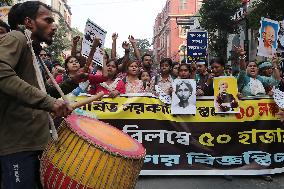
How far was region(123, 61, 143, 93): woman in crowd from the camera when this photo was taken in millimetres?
6719

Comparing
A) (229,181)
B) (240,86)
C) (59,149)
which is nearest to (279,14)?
(240,86)

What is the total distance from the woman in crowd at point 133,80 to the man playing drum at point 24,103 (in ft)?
13.0

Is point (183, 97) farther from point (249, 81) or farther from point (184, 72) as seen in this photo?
point (249, 81)

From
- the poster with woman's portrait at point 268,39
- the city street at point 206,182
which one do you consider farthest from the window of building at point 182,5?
the city street at point 206,182

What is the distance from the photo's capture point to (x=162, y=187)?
5.67 m

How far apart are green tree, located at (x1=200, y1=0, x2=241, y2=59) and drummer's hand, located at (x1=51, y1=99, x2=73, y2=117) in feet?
91.7

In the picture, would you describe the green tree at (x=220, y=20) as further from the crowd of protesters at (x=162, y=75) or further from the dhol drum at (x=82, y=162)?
the dhol drum at (x=82, y=162)

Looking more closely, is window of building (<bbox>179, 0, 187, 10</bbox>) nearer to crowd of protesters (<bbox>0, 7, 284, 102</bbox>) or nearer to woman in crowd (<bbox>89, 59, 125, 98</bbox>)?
crowd of protesters (<bbox>0, 7, 284, 102</bbox>)

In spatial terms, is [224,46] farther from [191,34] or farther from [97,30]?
[97,30]

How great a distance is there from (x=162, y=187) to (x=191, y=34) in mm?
4905

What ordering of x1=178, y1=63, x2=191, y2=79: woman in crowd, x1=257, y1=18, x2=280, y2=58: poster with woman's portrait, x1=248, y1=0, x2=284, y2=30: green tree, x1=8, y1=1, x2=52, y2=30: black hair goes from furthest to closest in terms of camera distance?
x1=248, y1=0, x2=284, y2=30: green tree < x1=257, y1=18, x2=280, y2=58: poster with woman's portrait < x1=178, y1=63, x2=191, y2=79: woman in crowd < x1=8, y1=1, x2=52, y2=30: black hair

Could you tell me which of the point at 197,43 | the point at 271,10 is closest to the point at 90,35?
the point at 197,43

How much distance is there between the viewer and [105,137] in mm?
2773

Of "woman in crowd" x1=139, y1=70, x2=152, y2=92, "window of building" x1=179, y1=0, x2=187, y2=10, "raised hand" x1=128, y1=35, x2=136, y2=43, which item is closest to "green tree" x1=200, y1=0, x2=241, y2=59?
"raised hand" x1=128, y1=35, x2=136, y2=43
